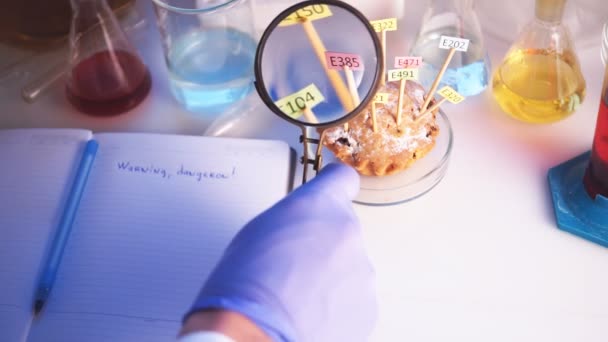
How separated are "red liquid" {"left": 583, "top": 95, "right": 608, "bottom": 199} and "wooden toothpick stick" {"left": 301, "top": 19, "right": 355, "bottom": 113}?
0.21 metres

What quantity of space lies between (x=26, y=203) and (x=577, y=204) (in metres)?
0.53

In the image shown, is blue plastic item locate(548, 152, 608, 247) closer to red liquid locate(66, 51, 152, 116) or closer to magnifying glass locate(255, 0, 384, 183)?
magnifying glass locate(255, 0, 384, 183)

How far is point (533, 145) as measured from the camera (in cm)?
65

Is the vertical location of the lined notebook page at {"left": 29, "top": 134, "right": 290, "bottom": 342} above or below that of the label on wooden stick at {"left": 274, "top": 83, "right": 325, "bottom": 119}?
below

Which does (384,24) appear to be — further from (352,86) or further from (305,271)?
(305,271)

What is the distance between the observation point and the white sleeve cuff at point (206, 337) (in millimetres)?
359

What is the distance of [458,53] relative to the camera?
2.34 ft

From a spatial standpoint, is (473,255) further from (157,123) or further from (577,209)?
(157,123)

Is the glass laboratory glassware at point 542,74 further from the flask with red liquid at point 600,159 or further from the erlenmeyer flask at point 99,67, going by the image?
the erlenmeyer flask at point 99,67

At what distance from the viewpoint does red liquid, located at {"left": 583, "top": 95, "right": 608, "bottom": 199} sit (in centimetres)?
54

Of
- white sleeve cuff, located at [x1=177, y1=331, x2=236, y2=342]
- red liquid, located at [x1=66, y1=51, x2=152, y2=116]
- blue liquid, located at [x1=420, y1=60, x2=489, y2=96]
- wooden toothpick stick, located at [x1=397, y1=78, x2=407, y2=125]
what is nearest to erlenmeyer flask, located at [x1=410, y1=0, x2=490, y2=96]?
blue liquid, located at [x1=420, y1=60, x2=489, y2=96]

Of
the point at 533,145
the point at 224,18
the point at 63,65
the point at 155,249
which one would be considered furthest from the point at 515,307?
the point at 63,65

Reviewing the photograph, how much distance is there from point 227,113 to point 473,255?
30 cm

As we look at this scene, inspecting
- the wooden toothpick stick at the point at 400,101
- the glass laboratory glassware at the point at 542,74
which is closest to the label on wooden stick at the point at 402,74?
the wooden toothpick stick at the point at 400,101
